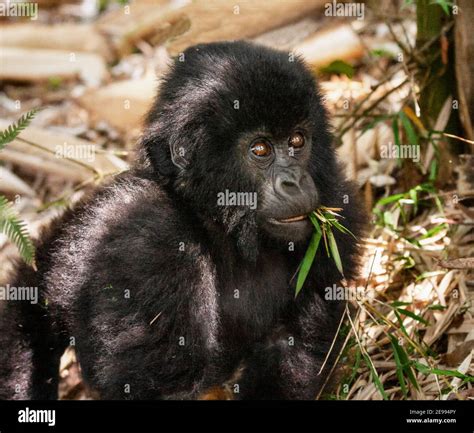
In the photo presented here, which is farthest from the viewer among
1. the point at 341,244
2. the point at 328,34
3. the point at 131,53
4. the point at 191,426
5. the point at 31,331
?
the point at 131,53

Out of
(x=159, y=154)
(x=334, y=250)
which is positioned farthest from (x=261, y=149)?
(x=334, y=250)

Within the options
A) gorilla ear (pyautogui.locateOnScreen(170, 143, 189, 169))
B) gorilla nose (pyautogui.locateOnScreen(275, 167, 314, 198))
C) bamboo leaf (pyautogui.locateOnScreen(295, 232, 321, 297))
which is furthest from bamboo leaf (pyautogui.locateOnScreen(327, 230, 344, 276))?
gorilla ear (pyautogui.locateOnScreen(170, 143, 189, 169))

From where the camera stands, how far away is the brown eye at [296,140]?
5336 mm

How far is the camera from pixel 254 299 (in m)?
5.56

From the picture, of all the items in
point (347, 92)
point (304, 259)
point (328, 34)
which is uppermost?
point (328, 34)

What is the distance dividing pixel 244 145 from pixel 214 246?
0.71 metres

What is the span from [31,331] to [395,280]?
2.88m

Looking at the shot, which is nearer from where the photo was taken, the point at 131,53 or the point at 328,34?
the point at 328,34

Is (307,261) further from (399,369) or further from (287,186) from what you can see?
(399,369)

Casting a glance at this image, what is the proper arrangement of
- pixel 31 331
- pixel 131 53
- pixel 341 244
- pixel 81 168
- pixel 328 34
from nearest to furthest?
pixel 341 244 < pixel 31 331 < pixel 81 168 < pixel 328 34 < pixel 131 53

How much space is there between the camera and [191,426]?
15.7 feet

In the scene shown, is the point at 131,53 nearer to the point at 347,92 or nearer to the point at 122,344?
the point at 347,92

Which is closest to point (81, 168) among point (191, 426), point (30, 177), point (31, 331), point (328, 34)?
point (30, 177)

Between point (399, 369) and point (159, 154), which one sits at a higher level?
point (159, 154)
